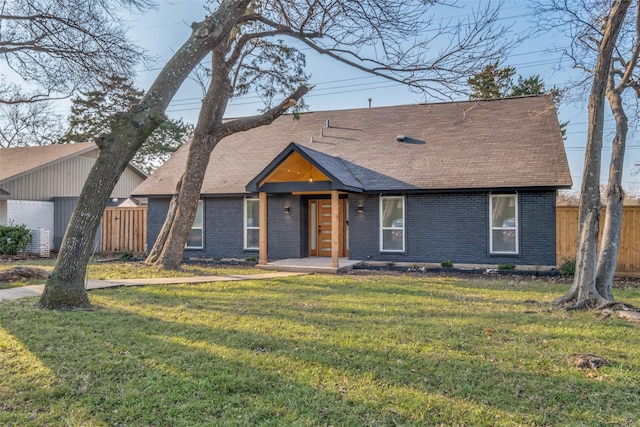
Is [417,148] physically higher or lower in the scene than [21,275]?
higher

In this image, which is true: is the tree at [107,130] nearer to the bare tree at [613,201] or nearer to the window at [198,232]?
the window at [198,232]

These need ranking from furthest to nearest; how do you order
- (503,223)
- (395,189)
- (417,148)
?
(417,148) < (395,189) < (503,223)

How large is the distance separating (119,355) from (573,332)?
18.9 feet

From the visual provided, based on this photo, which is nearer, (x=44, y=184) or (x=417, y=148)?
(x=417, y=148)

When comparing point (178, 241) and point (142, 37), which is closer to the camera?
point (142, 37)

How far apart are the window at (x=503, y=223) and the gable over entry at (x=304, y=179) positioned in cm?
410

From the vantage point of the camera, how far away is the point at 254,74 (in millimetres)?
14625

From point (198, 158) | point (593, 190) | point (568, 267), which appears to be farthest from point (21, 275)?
point (568, 267)

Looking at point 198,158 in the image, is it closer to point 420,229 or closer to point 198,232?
point 198,232

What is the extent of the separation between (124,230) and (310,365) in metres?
15.8

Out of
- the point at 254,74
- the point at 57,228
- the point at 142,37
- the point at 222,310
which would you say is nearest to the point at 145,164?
the point at 57,228

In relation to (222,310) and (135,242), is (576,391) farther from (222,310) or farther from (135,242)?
(135,242)

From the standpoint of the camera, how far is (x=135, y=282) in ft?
32.9

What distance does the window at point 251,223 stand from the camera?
1579cm
